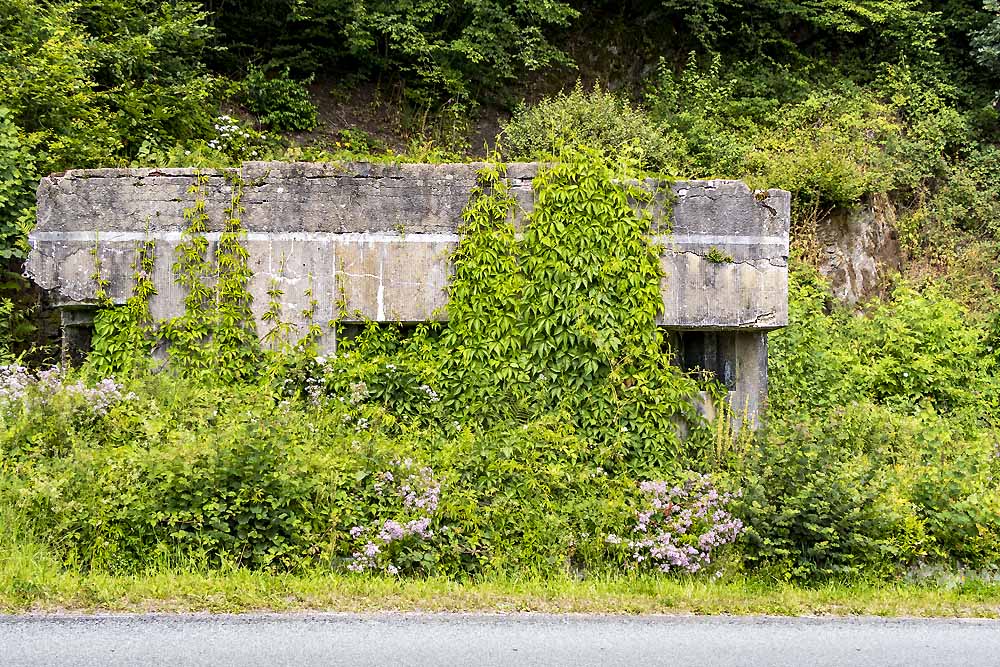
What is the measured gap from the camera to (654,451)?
8070 millimetres

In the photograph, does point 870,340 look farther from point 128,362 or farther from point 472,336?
point 128,362

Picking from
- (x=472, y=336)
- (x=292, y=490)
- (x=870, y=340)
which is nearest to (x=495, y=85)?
(x=870, y=340)

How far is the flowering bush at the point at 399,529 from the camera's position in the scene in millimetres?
6125

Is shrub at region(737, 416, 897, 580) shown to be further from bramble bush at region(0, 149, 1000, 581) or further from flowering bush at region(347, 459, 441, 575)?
flowering bush at region(347, 459, 441, 575)

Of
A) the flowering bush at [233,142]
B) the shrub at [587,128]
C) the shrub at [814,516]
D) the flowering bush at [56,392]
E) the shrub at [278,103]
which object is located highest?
the shrub at [278,103]

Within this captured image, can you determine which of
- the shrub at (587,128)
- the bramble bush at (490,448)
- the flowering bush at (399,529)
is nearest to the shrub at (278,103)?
the shrub at (587,128)

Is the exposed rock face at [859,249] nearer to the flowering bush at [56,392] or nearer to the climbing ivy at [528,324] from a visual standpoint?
the climbing ivy at [528,324]

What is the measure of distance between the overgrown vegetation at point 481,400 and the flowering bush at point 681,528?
6 centimetres

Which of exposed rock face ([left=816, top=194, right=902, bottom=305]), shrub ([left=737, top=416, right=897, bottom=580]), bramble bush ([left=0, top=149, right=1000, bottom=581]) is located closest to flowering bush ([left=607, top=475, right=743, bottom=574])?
bramble bush ([left=0, top=149, right=1000, bottom=581])

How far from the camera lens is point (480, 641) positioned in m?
4.75

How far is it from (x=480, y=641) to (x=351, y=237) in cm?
473

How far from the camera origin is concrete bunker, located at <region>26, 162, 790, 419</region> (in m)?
8.32

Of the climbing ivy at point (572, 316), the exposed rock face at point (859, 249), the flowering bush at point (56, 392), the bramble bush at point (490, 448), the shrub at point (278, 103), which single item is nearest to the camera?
the bramble bush at point (490, 448)

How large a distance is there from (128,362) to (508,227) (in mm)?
3892
